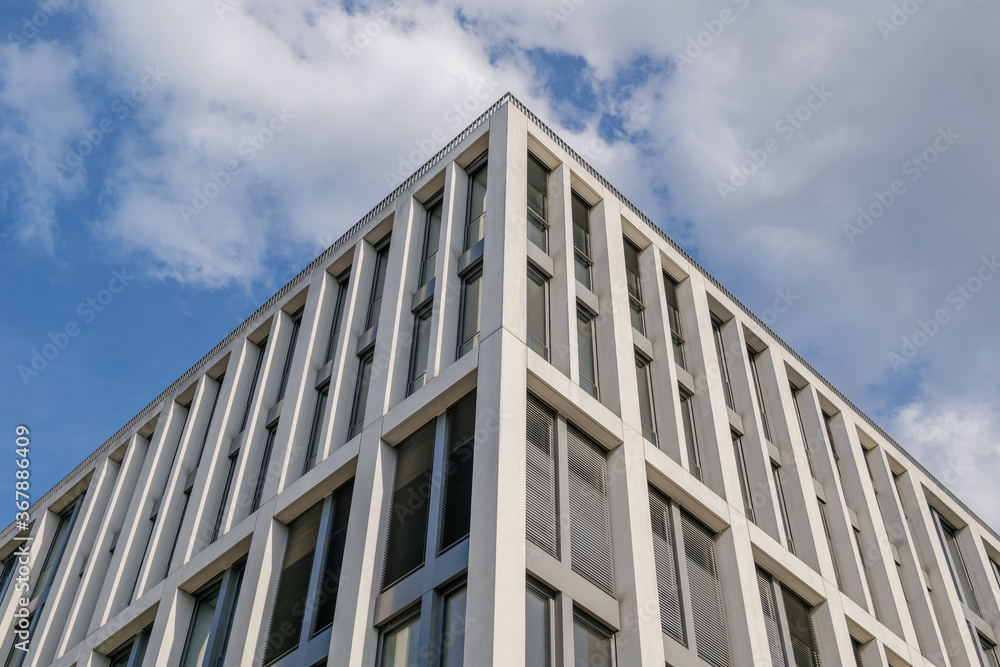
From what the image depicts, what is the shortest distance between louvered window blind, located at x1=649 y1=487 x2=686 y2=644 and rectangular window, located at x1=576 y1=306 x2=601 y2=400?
306 centimetres

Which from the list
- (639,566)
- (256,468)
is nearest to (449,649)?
(639,566)

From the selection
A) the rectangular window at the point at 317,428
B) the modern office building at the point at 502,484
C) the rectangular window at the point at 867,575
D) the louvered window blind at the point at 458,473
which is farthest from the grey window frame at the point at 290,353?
the rectangular window at the point at 867,575

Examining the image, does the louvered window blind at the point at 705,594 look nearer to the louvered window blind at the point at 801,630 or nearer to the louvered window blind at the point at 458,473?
the louvered window blind at the point at 801,630

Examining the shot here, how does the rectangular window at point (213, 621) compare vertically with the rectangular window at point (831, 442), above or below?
below

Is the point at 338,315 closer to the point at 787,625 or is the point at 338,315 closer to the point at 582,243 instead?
the point at 582,243

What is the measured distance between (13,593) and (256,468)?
15.8m

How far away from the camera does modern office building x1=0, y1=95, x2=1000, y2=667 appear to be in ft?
66.4

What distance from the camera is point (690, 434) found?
28.6 m

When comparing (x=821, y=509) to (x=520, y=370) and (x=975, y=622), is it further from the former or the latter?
(x=520, y=370)

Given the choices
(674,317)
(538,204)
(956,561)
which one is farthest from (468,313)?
(956,561)

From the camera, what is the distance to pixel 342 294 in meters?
33.1

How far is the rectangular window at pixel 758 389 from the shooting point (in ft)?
109

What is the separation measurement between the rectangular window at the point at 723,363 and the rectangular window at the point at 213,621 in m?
15.6

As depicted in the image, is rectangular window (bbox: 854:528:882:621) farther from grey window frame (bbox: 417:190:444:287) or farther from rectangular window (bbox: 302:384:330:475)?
rectangular window (bbox: 302:384:330:475)
